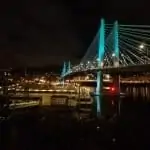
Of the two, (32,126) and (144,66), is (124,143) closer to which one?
(32,126)

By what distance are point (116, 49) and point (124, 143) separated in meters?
17.2

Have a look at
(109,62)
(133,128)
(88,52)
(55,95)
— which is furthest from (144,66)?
(88,52)

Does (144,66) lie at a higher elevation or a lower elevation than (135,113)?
higher

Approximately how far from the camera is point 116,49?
2952 cm

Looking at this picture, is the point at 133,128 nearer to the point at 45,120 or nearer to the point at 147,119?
the point at 147,119

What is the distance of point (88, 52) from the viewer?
3869 cm

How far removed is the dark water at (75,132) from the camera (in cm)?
1275

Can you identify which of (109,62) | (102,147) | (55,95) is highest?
(109,62)

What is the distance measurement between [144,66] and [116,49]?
10.2m

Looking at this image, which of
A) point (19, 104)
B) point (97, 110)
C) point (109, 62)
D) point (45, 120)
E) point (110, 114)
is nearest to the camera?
point (45, 120)

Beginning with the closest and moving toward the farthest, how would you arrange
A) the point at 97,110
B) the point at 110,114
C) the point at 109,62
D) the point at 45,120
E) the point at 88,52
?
the point at 45,120 → the point at 110,114 → the point at 97,110 → the point at 109,62 → the point at 88,52

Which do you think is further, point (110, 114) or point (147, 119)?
point (110, 114)

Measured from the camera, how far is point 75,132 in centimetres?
1516

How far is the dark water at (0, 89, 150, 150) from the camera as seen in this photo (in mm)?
12750
